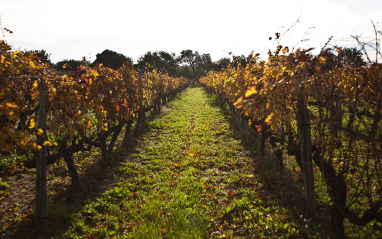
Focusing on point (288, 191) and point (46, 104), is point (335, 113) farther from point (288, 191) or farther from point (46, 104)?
point (46, 104)

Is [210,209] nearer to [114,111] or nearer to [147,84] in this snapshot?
[114,111]

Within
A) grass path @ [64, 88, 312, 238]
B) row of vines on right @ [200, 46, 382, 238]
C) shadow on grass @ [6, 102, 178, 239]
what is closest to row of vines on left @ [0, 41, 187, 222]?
shadow on grass @ [6, 102, 178, 239]

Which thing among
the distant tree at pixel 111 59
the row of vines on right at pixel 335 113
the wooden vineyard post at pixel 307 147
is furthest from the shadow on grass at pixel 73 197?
the distant tree at pixel 111 59

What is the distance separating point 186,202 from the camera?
5363 mm

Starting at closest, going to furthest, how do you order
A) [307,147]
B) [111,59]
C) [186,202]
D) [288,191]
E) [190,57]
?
[307,147] → [186,202] → [288,191] → [111,59] → [190,57]

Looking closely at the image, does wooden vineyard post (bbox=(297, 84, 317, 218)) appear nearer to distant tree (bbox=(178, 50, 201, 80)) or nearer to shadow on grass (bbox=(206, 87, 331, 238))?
shadow on grass (bbox=(206, 87, 331, 238))

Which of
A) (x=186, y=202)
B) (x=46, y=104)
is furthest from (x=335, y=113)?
(x=46, y=104)

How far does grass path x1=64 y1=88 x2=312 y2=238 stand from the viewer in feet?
14.2

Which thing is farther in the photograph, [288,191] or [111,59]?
[111,59]

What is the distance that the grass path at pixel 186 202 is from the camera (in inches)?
171

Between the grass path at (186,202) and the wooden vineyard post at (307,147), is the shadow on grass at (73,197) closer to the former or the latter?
the grass path at (186,202)

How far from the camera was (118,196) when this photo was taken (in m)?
5.76

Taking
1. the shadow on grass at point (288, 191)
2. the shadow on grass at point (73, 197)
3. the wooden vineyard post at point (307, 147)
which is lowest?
the shadow on grass at point (288, 191)

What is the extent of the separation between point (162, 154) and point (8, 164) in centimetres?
482
